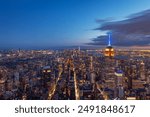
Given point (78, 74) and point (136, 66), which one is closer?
point (136, 66)

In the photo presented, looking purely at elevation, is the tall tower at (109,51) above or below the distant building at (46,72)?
above

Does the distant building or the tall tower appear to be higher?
the tall tower

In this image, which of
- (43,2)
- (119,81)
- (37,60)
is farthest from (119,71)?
(43,2)

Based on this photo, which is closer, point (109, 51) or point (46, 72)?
point (109, 51)

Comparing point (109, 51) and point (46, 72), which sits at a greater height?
point (109, 51)

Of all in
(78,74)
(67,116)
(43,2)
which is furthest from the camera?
(78,74)

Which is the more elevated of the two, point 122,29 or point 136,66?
point 122,29

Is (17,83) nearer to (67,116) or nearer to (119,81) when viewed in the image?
(119,81)

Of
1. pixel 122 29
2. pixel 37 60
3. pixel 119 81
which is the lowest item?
pixel 119 81

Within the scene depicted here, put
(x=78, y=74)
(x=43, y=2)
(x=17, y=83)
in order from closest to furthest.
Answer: (x=43, y=2) → (x=17, y=83) → (x=78, y=74)

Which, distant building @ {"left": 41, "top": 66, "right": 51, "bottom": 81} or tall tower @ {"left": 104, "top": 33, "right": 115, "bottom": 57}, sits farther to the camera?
distant building @ {"left": 41, "top": 66, "right": 51, "bottom": 81}

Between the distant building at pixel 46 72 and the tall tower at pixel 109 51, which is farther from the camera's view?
the distant building at pixel 46 72
